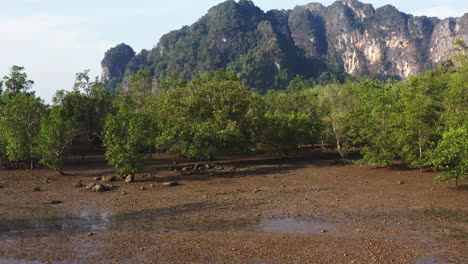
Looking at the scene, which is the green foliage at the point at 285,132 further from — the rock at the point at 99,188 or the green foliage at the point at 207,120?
the rock at the point at 99,188

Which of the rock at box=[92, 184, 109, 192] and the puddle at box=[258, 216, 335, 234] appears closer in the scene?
the puddle at box=[258, 216, 335, 234]

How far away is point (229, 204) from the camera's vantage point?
26016 millimetres

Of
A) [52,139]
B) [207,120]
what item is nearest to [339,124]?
[207,120]

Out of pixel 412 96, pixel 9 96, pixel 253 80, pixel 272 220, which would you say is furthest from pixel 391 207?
pixel 253 80

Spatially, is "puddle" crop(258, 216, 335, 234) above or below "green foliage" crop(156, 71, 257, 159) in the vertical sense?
below

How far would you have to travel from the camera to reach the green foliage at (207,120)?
4228 centimetres

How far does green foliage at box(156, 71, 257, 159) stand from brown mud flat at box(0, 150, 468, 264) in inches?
219

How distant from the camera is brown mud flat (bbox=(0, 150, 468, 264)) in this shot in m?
16.7

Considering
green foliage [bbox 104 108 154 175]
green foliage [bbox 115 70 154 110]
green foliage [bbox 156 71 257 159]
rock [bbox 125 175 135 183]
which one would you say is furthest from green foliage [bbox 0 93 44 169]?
green foliage [bbox 115 70 154 110]

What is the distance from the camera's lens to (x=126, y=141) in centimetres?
3591

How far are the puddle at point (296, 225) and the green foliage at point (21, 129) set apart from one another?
28.4 metres

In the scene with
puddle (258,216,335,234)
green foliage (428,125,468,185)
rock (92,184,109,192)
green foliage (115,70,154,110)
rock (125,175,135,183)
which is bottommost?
puddle (258,216,335,234)

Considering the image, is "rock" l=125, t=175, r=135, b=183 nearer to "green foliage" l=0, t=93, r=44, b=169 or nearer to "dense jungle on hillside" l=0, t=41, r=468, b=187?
"dense jungle on hillside" l=0, t=41, r=468, b=187

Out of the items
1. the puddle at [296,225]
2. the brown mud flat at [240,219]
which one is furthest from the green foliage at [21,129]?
the puddle at [296,225]
